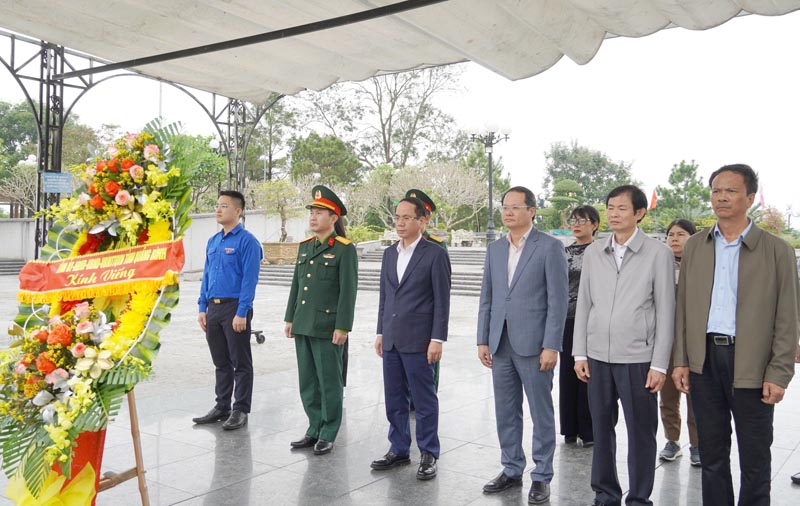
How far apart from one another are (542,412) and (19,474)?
2.38m

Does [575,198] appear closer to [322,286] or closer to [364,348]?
[364,348]

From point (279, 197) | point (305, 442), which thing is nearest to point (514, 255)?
point (305, 442)

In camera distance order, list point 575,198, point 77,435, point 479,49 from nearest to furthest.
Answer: point 77,435 < point 479,49 < point 575,198

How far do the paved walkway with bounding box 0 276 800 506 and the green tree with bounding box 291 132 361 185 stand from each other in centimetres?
2763

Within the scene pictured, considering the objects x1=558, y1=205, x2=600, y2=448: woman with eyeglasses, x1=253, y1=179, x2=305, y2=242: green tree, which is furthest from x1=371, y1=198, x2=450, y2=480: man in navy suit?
x1=253, y1=179, x2=305, y2=242: green tree

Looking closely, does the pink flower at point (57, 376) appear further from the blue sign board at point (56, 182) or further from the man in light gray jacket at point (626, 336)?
the blue sign board at point (56, 182)

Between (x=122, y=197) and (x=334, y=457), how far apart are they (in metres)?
2.03

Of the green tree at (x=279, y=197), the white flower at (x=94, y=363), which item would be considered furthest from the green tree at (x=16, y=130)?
the white flower at (x=94, y=363)

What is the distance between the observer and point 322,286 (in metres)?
4.04

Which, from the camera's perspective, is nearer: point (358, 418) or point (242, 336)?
point (242, 336)

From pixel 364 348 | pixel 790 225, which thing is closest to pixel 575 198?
pixel 790 225

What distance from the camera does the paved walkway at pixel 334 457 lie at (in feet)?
10.6

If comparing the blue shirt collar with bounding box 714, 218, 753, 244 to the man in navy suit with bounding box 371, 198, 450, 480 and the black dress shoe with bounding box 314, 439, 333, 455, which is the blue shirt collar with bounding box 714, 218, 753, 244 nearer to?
the man in navy suit with bounding box 371, 198, 450, 480

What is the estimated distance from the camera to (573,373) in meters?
4.20
